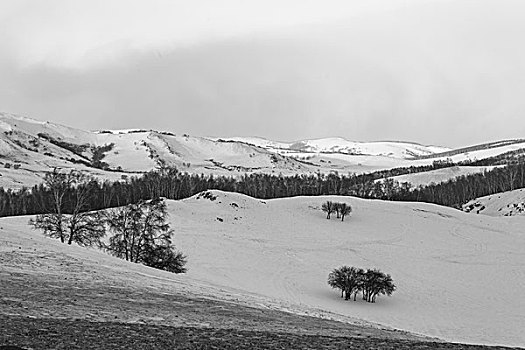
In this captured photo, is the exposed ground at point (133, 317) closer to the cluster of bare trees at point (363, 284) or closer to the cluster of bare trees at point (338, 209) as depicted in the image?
the cluster of bare trees at point (363, 284)

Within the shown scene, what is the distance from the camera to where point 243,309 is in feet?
67.8

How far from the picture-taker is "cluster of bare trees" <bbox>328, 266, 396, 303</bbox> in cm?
4519

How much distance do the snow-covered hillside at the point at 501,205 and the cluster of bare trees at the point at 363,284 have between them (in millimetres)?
88347

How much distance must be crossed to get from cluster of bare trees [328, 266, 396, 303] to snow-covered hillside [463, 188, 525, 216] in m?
88.3

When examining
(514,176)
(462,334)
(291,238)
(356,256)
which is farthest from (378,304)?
(514,176)

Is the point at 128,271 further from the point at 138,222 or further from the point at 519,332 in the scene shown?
the point at 519,332

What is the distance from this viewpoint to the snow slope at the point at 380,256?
39812mm

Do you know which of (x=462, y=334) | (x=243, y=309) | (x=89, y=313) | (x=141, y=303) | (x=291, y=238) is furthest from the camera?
(x=291, y=238)

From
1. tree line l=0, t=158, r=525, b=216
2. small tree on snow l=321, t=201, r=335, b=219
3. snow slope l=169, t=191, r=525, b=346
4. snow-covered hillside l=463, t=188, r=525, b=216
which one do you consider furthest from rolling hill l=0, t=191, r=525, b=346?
tree line l=0, t=158, r=525, b=216

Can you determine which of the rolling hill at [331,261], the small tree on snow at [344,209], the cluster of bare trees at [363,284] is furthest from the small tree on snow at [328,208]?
the cluster of bare trees at [363,284]

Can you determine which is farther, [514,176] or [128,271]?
[514,176]

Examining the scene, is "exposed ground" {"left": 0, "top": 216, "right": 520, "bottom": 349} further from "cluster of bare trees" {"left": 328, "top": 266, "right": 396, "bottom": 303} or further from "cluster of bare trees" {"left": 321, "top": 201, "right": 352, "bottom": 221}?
"cluster of bare trees" {"left": 321, "top": 201, "right": 352, "bottom": 221}

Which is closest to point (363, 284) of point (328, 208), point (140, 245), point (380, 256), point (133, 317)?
point (140, 245)

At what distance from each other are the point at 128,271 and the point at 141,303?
873cm
